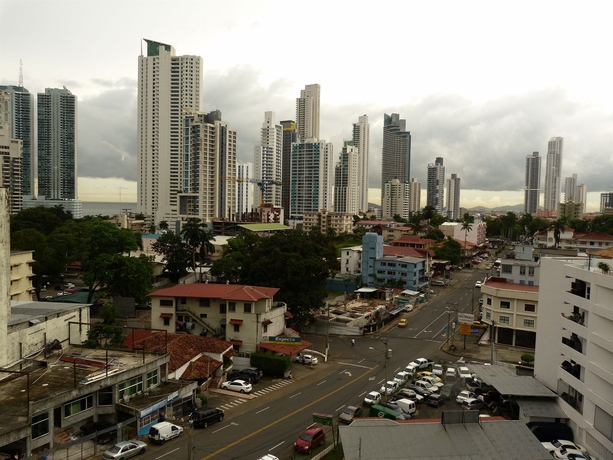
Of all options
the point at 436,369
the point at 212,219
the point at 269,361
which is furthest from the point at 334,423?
the point at 212,219

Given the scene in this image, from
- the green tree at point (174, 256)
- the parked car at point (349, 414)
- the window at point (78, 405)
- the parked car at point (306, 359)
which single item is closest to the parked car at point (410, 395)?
the parked car at point (349, 414)

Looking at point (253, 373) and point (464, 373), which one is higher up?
point (253, 373)

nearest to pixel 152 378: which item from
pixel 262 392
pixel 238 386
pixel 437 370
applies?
pixel 238 386

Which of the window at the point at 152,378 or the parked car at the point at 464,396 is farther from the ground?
the window at the point at 152,378

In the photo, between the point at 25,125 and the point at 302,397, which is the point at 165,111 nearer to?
the point at 25,125

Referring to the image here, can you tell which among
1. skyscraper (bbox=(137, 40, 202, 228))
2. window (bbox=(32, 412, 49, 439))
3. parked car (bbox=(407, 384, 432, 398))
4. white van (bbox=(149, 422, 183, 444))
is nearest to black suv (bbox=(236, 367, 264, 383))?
white van (bbox=(149, 422, 183, 444))

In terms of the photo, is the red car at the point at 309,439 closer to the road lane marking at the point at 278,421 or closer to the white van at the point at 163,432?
the road lane marking at the point at 278,421
